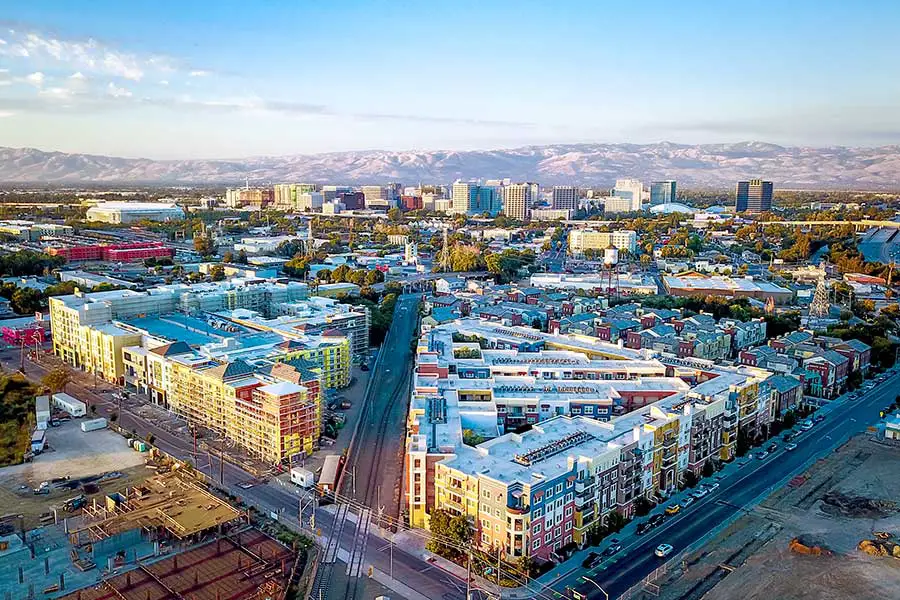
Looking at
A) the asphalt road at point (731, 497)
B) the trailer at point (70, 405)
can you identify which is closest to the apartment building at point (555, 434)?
the asphalt road at point (731, 497)

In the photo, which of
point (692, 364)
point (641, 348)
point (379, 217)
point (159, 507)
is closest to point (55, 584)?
point (159, 507)

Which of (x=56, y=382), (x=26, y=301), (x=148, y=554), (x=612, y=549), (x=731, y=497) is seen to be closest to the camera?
(x=148, y=554)

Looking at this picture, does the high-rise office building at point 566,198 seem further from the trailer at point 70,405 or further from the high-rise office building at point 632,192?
the trailer at point 70,405

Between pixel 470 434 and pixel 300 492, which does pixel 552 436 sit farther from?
pixel 300 492

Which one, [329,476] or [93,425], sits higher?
[329,476]

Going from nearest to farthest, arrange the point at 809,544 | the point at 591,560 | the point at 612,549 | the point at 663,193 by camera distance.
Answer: the point at 591,560
the point at 612,549
the point at 809,544
the point at 663,193

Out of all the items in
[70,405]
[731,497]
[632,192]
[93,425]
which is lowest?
[731,497]

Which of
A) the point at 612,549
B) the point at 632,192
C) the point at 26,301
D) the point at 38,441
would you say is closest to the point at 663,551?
the point at 612,549

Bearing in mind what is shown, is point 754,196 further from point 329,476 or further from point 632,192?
point 329,476
